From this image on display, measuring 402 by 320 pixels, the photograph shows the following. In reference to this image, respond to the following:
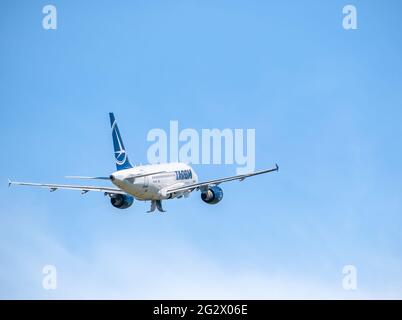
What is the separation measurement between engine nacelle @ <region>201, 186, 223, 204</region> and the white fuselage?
224 centimetres

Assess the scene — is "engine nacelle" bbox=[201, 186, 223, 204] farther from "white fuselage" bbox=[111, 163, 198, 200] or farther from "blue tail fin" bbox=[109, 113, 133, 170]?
"blue tail fin" bbox=[109, 113, 133, 170]

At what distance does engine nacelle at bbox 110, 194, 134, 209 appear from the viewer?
120 meters

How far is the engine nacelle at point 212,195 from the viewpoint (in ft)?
402

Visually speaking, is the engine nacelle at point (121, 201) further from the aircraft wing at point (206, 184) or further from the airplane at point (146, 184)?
the aircraft wing at point (206, 184)

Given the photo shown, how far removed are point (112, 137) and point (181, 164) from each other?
1148cm

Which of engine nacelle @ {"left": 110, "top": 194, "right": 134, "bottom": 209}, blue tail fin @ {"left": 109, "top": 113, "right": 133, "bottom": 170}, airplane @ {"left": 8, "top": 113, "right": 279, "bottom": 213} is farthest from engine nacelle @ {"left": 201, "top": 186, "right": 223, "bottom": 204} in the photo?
blue tail fin @ {"left": 109, "top": 113, "right": 133, "bottom": 170}

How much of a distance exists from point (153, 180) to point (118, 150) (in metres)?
5.31

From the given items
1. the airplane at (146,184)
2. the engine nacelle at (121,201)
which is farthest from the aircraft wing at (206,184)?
the engine nacelle at (121,201)

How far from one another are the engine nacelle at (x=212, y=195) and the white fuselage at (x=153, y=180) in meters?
2.24

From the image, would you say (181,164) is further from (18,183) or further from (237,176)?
(18,183)

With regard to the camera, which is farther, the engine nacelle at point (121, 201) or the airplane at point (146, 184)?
the engine nacelle at point (121, 201)

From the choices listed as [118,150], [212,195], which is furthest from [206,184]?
[118,150]

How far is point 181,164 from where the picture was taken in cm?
12719
